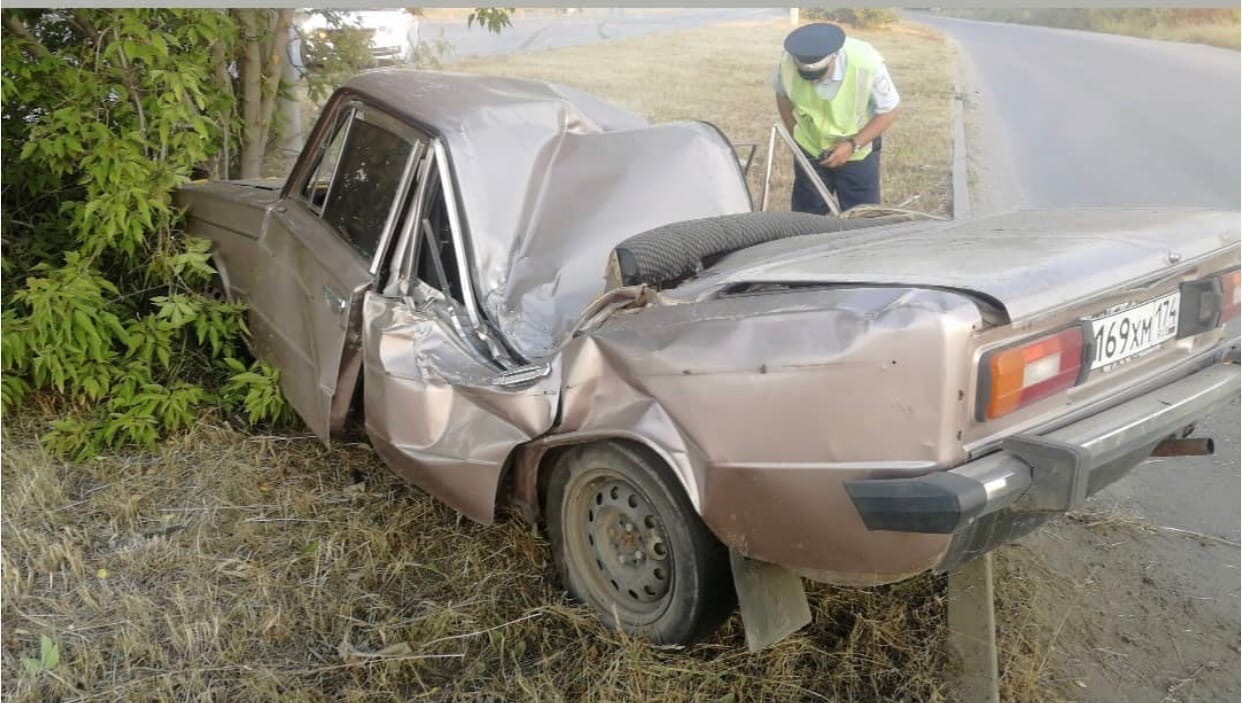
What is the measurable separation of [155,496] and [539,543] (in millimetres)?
1547

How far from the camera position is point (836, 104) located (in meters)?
5.57

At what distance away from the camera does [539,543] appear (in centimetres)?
326

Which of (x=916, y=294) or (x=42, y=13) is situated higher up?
(x=42, y=13)

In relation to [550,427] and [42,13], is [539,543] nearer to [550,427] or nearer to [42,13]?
[550,427]

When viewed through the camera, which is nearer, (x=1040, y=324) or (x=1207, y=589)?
(x=1040, y=324)

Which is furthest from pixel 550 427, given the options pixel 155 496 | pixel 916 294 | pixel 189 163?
pixel 189 163

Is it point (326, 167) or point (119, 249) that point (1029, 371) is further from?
point (119, 249)

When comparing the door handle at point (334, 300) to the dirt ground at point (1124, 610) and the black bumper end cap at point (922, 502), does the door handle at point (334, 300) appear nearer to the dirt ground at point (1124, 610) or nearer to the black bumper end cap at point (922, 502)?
the black bumper end cap at point (922, 502)

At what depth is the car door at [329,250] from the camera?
11.1 ft

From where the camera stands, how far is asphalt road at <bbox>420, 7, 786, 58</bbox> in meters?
11.9

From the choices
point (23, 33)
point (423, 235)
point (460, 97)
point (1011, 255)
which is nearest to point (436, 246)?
point (423, 235)

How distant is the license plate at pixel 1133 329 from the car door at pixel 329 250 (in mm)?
2153

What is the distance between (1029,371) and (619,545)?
119cm

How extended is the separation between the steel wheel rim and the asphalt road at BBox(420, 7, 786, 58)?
8.82 meters
